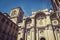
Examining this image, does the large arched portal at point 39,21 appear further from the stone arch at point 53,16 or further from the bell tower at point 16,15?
the bell tower at point 16,15

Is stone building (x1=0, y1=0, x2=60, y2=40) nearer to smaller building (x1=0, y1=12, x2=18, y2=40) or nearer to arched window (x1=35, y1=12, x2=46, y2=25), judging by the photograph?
arched window (x1=35, y1=12, x2=46, y2=25)

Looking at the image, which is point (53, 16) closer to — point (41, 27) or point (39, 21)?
point (39, 21)

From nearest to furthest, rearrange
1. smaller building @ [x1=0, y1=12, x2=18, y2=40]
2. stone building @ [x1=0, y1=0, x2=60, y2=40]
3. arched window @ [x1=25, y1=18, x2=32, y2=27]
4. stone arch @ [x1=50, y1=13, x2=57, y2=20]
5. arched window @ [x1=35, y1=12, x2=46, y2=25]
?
smaller building @ [x1=0, y1=12, x2=18, y2=40] < stone building @ [x1=0, y1=0, x2=60, y2=40] < stone arch @ [x1=50, y1=13, x2=57, y2=20] < arched window @ [x1=35, y1=12, x2=46, y2=25] < arched window @ [x1=25, y1=18, x2=32, y2=27]

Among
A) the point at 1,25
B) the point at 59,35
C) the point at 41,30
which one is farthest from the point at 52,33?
the point at 1,25

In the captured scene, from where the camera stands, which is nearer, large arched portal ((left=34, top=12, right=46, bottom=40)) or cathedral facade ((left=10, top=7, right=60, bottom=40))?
cathedral facade ((left=10, top=7, right=60, bottom=40))

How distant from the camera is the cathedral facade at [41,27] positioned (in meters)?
25.9

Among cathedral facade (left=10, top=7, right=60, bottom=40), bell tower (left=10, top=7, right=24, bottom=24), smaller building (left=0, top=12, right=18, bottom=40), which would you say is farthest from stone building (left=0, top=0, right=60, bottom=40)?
bell tower (left=10, top=7, right=24, bottom=24)

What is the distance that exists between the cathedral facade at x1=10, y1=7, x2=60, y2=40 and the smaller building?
389cm

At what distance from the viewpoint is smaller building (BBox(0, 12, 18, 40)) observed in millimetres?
21712

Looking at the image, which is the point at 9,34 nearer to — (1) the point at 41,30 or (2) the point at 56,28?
(1) the point at 41,30

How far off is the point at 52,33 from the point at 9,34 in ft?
36.1

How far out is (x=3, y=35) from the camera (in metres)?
21.9

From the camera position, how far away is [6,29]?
23.3m

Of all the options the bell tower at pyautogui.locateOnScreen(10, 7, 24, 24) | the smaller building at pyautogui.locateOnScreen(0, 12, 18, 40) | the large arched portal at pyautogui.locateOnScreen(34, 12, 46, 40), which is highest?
the bell tower at pyautogui.locateOnScreen(10, 7, 24, 24)
